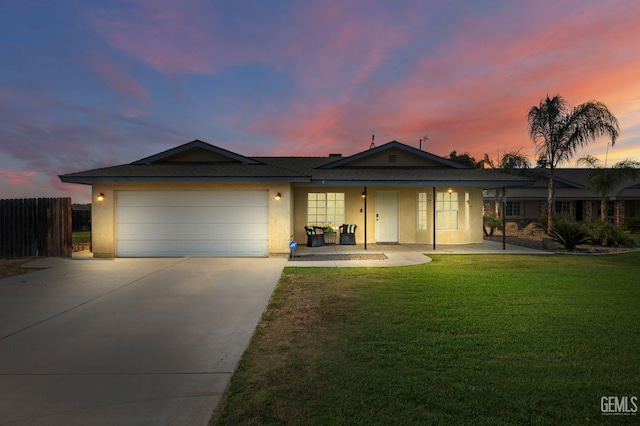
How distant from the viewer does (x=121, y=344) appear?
453 cm

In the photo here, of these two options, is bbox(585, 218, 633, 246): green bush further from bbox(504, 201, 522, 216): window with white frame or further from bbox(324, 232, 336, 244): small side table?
bbox(504, 201, 522, 216): window with white frame

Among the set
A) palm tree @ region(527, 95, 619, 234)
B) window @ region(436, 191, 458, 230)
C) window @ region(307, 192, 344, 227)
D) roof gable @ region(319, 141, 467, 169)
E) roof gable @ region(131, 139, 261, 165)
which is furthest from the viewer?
palm tree @ region(527, 95, 619, 234)

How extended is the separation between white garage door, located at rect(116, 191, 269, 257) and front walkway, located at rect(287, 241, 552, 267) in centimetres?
226

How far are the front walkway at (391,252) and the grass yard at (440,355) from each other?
10.3ft

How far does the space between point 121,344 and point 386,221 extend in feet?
43.3

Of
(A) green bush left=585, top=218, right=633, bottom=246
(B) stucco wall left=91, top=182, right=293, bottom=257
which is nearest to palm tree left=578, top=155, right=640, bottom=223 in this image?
(A) green bush left=585, top=218, right=633, bottom=246

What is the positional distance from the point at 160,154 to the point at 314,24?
840 cm

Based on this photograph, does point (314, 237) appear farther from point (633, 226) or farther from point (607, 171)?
point (633, 226)

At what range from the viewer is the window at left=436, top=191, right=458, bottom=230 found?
1549cm

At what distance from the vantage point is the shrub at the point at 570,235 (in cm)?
1375

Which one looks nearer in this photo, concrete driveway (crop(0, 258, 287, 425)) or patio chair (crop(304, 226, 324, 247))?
concrete driveway (crop(0, 258, 287, 425))

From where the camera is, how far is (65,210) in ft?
41.8

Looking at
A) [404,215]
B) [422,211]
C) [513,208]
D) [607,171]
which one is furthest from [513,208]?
[404,215]

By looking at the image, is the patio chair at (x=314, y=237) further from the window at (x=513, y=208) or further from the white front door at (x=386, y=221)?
the window at (x=513, y=208)
